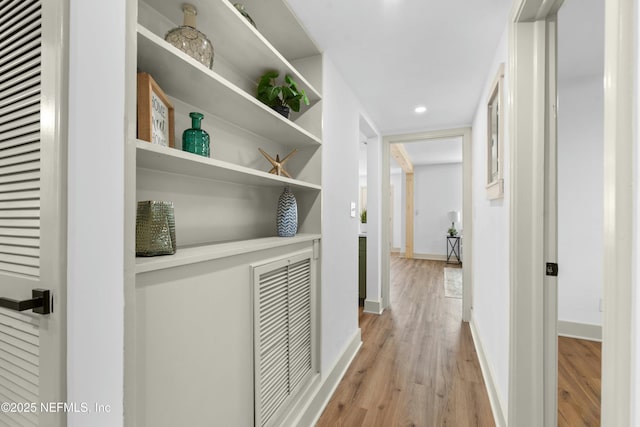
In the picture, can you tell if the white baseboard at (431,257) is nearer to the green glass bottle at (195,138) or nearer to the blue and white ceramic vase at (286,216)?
the blue and white ceramic vase at (286,216)

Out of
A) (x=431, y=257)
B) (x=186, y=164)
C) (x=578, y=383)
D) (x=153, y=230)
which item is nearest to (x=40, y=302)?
(x=153, y=230)

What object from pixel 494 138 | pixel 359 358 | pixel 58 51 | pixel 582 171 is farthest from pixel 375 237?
pixel 58 51

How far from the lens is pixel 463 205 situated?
3.40m

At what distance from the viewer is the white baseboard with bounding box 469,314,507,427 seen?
5.31ft

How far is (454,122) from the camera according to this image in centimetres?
333

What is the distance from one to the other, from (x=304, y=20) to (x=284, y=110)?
504 mm

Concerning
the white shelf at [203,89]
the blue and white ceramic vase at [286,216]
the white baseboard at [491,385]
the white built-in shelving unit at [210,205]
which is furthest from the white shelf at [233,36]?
the white baseboard at [491,385]

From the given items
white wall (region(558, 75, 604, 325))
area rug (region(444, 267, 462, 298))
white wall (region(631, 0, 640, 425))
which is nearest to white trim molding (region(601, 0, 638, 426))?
white wall (region(631, 0, 640, 425))

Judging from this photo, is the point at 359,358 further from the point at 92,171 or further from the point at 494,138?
the point at 92,171

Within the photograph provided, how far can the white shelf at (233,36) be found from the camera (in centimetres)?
111

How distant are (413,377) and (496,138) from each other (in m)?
1.80

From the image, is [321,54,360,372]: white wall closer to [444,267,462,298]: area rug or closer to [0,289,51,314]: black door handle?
[0,289,51,314]: black door handle

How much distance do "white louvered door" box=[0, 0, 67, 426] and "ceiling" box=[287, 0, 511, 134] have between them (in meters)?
1.19

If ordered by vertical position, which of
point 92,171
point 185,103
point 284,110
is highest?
point 284,110
